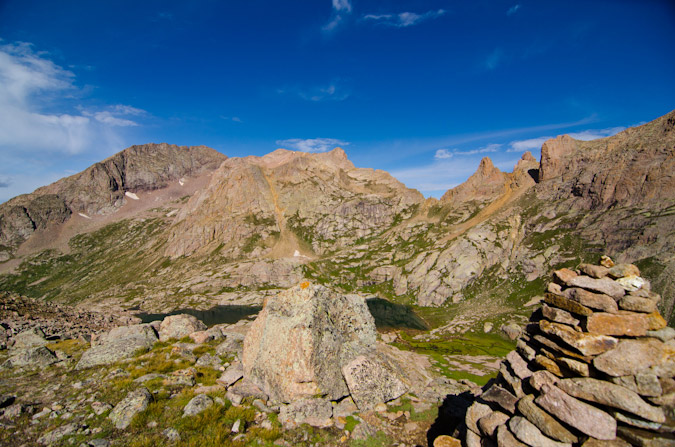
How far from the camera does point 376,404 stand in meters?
16.7

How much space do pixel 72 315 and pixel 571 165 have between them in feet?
814

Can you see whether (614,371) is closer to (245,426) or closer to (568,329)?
(568,329)

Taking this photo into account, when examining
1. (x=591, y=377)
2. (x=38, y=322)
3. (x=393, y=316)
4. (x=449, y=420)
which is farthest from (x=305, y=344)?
(x=393, y=316)

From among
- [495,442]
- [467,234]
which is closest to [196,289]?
[467,234]

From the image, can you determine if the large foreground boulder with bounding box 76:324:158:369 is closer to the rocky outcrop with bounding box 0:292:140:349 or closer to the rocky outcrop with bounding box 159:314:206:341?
the rocky outcrop with bounding box 159:314:206:341

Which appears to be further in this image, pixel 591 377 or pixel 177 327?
pixel 177 327

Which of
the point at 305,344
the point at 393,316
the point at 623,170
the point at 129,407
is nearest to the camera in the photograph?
the point at 129,407

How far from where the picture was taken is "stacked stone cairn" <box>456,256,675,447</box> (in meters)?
9.05

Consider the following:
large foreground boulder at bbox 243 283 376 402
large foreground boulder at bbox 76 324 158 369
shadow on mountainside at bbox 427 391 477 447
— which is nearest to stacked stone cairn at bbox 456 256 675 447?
shadow on mountainside at bbox 427 391 477 447

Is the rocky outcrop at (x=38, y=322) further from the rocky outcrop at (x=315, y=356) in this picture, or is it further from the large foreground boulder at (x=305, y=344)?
the large foreground boulder at (x=305, y=344)

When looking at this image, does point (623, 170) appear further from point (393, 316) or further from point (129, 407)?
point (129, 407)

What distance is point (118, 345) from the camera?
22656 millimetres

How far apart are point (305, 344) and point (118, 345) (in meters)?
16.7

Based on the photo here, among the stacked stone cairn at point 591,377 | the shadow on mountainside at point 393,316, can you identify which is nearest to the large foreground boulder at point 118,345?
the stacked stone cairn at point 591,377
